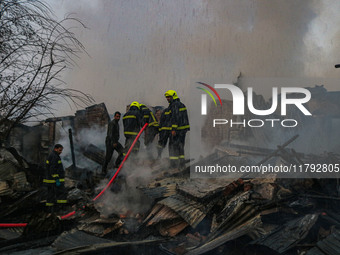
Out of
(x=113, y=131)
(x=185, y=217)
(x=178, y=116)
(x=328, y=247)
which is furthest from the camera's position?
(x=113, y=131)

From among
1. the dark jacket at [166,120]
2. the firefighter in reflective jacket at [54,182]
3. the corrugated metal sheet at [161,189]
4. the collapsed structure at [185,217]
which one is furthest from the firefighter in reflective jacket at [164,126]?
the firefighter in reflective jacket at [54,182]

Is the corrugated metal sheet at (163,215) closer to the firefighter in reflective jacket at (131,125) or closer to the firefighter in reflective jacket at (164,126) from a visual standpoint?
the firefighter in reflective jacket at (164,126)

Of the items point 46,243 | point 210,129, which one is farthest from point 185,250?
point 210,129

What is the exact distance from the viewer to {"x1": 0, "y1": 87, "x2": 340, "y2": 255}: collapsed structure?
430 cm

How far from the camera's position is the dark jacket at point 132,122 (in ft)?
28.5

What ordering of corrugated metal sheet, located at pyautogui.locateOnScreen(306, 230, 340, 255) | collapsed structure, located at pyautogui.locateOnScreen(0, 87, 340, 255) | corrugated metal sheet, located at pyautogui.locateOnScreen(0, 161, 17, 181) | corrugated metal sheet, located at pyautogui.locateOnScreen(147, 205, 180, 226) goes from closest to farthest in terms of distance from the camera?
corrugated metal sheet, located at pyautogui.locateOnScreen(306, 230, 340, 255)
collapsed structure, located at pyautogui.locateOnScreen(0, 87, 340, 255)
corrugated metal sheet, located at pyautogui.locateOnScreen(147, 205, 180, 226)
corrugated metal sheet, located at pyautogui.locateOnScreen(0, 161, 17, 181)

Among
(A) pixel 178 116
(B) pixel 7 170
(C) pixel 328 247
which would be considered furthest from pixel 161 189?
(B) pixel 7 170

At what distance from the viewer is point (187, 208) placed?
5.38 m

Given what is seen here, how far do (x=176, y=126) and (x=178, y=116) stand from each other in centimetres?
27

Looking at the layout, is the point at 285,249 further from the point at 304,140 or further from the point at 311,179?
the point at 304,140

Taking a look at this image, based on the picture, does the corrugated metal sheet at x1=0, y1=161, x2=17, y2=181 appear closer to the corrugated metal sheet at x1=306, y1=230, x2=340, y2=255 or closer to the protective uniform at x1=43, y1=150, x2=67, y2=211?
the protective uniform at x1=43, y1=150, x2=67, y2=211

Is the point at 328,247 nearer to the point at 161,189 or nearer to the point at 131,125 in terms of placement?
the point at 161,189

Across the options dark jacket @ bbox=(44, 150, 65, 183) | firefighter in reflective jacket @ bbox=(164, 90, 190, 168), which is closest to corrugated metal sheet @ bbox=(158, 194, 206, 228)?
firefighter in reflective jacket @ bbox=(164, 90, 190, 168)

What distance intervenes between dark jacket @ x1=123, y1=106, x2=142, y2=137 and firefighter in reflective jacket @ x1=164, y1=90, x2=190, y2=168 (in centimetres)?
127
